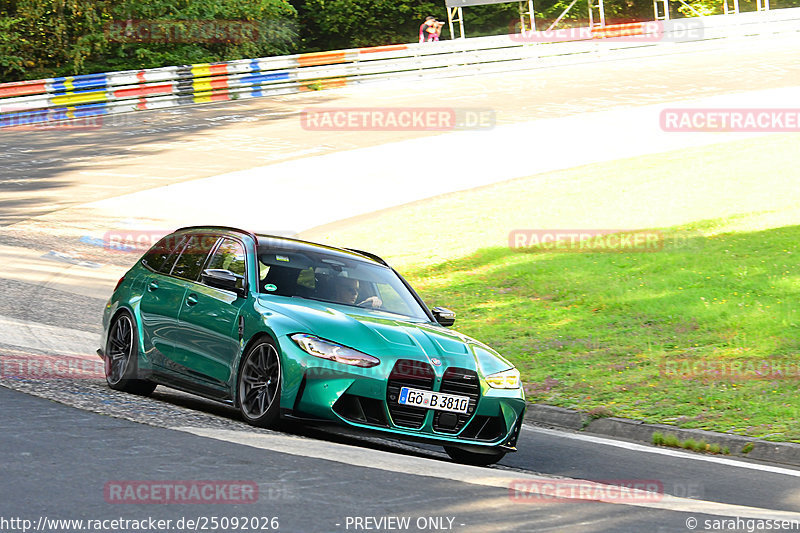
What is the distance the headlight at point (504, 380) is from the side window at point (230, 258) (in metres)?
2.23

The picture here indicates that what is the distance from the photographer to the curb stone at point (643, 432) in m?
9.61

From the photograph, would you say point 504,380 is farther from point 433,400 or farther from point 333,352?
point 333,352

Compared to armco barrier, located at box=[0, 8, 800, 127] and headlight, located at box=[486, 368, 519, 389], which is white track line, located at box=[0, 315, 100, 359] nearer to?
headlight, located at box=[486, 368, 519, 389]

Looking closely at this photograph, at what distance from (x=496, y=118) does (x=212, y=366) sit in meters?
24.3

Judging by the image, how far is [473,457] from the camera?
8664 millimetres

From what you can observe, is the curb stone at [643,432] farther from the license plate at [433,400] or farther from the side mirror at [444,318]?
the license plate at [433,400]

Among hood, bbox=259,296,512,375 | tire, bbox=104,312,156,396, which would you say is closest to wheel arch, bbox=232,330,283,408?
hood, bbox=259,296,512,375

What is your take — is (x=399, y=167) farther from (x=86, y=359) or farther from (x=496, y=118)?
(x=86, y=359)

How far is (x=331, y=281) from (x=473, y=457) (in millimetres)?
1854

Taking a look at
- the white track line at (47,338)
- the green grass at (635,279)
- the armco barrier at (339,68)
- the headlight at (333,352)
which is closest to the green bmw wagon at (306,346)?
the headlight at (333,352)

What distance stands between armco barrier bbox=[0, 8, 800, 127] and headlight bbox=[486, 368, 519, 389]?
90.9 ft

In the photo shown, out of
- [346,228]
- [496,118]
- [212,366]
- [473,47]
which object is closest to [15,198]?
[346,228]

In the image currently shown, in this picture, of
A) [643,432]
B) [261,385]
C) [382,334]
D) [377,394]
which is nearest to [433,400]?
[377,394]

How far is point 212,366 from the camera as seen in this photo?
349 inches
